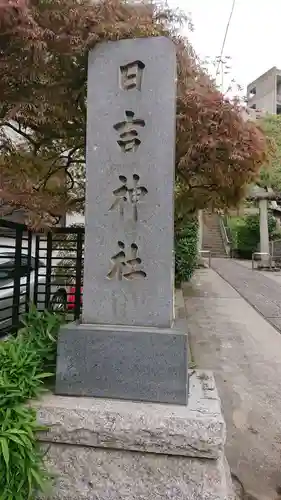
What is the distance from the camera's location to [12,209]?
3113 mm

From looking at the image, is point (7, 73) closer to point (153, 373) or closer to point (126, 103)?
point (126, 103)

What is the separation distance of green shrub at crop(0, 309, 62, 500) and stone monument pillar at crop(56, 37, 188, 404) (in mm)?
210

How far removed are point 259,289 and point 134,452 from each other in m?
10.7

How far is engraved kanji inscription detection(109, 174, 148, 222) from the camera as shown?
2609 millimetres

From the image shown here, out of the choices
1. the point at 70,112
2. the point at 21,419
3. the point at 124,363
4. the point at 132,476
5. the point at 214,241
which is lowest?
the point at 132,476

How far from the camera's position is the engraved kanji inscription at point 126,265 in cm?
259

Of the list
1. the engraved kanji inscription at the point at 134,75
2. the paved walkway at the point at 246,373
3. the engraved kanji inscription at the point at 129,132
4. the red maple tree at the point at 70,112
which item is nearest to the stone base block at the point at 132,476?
the paved walkway at the point at 246,373

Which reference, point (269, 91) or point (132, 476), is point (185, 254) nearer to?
point (132, 476)

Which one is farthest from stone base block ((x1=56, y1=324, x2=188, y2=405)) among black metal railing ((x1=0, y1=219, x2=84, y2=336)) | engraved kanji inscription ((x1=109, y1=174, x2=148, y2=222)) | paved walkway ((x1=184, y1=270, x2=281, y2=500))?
black metal railing ((x1=0, y1=219, x2=84, y2=336))

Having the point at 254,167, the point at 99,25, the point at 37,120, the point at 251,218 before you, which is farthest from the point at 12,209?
the point at 251,218

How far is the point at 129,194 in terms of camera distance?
8.62ft

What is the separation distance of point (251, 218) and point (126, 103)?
75.1ft

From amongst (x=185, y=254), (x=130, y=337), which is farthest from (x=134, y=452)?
(x=185, y=254)

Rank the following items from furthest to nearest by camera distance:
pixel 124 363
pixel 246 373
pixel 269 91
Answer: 1. pixel 269 91
2. pixel 246 373
3. pixel 124 363
